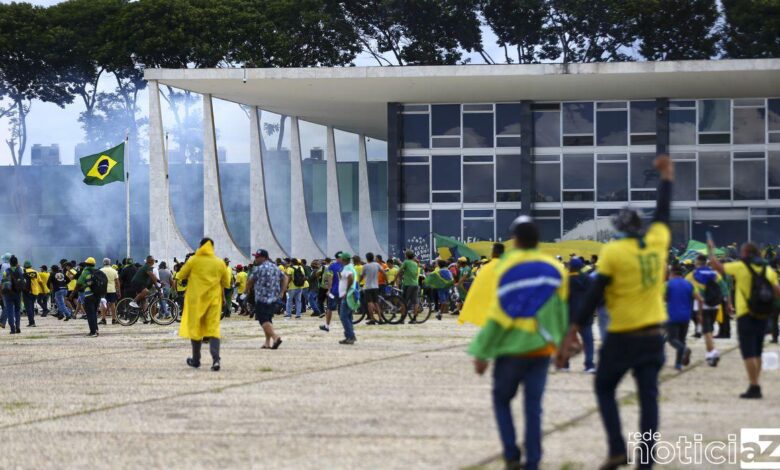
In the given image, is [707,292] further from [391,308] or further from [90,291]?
[90,291]

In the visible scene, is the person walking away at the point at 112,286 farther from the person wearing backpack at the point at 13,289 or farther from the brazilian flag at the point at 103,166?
the brazilian flag at the point at 103,166

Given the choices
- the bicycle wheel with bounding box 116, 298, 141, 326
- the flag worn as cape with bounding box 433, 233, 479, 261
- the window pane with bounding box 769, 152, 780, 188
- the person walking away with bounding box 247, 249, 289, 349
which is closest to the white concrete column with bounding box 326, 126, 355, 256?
the flag worn as cape with bounding box 433, 233, 479, 261

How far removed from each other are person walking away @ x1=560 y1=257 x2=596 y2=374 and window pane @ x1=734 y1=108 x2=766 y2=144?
111 feet

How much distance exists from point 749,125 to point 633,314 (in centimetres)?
4281

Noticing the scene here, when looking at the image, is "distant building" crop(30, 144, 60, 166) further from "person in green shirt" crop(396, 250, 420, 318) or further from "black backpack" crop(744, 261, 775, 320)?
"black backpack" crop(744, 261, 775, 320)

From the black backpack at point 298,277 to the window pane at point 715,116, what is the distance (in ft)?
71.0

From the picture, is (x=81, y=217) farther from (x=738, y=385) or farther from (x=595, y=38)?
(x=738, y=385)

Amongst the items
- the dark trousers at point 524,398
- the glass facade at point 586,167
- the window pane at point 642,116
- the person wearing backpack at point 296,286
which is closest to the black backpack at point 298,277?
the person wearing backpack at point 296,286

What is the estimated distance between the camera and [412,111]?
5075 centimetres

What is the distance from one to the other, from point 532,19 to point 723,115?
16.7m

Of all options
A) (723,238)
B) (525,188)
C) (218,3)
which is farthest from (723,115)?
(218,3)

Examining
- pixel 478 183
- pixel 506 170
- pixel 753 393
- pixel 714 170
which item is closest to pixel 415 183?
pixel 478 183

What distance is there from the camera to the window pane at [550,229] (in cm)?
4897

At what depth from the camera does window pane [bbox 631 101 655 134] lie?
Answer: 49.3 m
